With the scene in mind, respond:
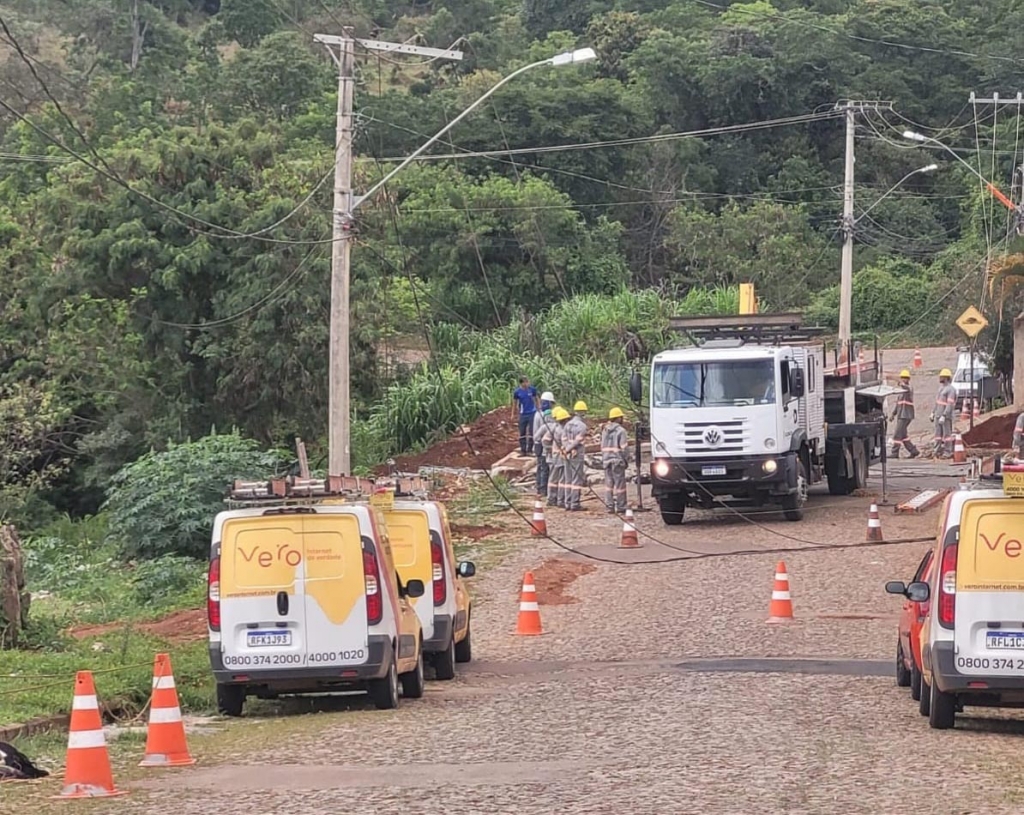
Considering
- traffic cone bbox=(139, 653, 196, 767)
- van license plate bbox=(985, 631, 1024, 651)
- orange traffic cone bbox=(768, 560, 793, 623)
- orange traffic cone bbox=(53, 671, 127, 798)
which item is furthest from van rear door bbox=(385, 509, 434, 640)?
orange traffic cone bbox=(53, 671, 127, 798)

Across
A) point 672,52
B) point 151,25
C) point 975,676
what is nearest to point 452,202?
point 672,52

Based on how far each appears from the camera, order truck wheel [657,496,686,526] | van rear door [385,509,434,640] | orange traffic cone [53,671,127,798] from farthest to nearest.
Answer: truck wheel [657,496,686,526] < van rear door [385,509,434,640] < orange traffic cone [53,671,127,798]

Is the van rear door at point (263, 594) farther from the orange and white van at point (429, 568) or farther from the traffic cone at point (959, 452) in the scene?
the traffic cone at point (959, 452)

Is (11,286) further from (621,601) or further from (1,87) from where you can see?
(1,87)

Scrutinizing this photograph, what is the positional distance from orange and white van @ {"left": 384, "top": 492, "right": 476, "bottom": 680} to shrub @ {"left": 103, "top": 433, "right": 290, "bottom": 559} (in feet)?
41.7

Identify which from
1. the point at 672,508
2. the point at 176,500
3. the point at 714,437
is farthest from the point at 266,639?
the point at 672,508

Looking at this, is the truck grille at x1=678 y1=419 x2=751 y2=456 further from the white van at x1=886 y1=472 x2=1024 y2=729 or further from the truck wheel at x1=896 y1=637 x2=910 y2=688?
the white van at x1=886 y1=472 x2=1024 y2=729

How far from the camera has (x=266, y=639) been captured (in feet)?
44.9

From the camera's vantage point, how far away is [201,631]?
2123 centimetres

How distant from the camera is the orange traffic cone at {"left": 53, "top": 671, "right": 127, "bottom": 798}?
→ 10.0 meters

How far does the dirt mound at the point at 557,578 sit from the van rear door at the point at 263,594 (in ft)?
29.5

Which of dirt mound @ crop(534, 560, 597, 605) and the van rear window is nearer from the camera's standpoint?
the van rear window

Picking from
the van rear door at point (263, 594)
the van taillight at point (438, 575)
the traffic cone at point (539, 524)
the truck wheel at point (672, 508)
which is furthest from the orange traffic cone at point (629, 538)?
the van rear door at point (263, 594)

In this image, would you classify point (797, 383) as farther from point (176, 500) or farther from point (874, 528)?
point (176, 500)
